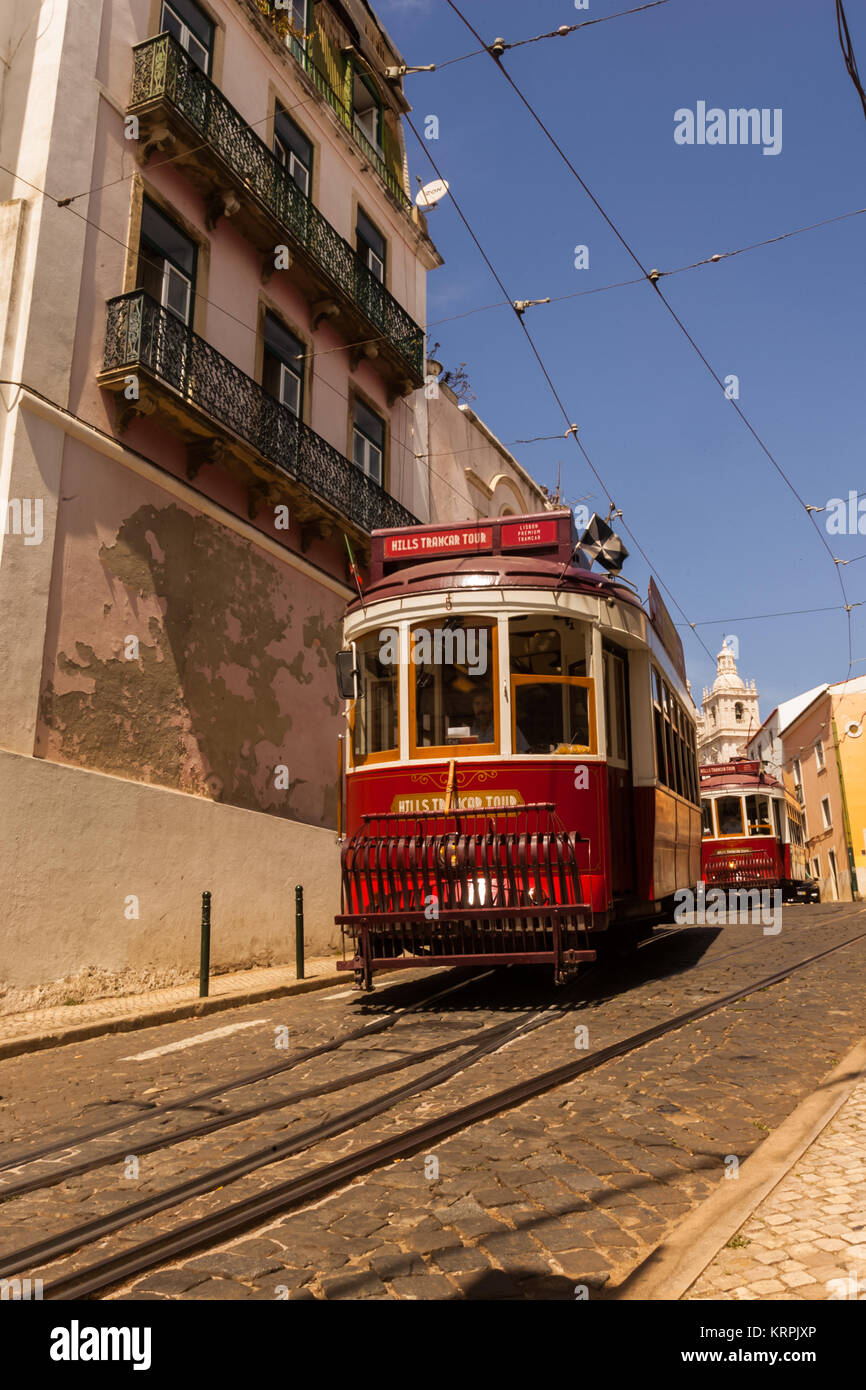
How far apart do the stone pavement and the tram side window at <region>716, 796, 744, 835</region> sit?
19.1 meters

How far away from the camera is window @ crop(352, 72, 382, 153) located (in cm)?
1891

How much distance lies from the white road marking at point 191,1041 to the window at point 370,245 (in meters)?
14.1

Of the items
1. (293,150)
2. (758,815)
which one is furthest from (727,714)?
(293,150)

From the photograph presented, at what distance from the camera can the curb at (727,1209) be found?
282cm

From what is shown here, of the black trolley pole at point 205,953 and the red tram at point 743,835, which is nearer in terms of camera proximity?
the black trolley pole at point 205,953

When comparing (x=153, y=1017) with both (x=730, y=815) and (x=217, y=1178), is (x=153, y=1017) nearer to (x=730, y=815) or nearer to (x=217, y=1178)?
(x=217, y=1178)

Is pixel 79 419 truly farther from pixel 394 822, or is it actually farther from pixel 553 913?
pixel 553 913

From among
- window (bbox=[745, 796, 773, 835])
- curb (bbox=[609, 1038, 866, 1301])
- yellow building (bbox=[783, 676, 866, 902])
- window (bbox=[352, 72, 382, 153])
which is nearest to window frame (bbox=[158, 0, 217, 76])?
window (bbox=[352, 72, 382, 153])

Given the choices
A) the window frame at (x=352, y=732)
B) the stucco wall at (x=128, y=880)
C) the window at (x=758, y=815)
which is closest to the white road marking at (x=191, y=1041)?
the stucco wall at (x=128, y=880)

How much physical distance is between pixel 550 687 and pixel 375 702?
150cm

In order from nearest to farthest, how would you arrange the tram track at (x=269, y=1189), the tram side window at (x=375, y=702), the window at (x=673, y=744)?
1. the tram track at (x=269, y=1189)
2. the tram side window at (x=375, y=702)
3. the window at (x=673, y=744)

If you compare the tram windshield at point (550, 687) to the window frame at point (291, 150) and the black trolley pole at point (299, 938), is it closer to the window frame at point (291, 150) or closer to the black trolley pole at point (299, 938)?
the black trolley pole at point (299, 938)

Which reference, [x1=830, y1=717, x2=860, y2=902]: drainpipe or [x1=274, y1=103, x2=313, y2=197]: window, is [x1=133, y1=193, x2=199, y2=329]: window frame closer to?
[x1=274, y1=103, x2=313, y2=197]: window

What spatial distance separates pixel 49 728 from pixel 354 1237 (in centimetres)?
772
